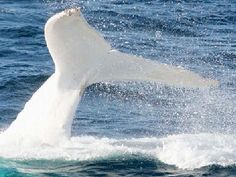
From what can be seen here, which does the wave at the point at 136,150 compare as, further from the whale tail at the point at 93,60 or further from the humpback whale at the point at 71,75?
the whale tail at the point at 93,60

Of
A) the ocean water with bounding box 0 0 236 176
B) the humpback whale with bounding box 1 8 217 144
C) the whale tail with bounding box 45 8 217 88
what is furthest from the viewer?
the ocean water with bounding box 0 0 236 176

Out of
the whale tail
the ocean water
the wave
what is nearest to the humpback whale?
the whale tail

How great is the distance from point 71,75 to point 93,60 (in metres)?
0.59

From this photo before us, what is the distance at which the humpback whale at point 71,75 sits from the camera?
54.4 feet

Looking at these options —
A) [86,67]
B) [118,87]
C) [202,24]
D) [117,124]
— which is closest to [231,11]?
[202,24]

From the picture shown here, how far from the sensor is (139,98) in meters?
23.9

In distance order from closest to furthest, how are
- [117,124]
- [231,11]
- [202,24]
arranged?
Answer: [117,124] → [202,24] → [231,11]

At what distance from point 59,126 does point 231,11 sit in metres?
24.2

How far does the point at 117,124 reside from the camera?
20.9 m

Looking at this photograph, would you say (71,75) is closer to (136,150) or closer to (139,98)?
(136,150)

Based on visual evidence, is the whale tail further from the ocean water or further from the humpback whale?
the ocean water

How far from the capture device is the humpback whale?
1658 centimetres

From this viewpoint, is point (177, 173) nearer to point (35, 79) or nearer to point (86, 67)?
point (86, 67)

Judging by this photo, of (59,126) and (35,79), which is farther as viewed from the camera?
(35,79)
